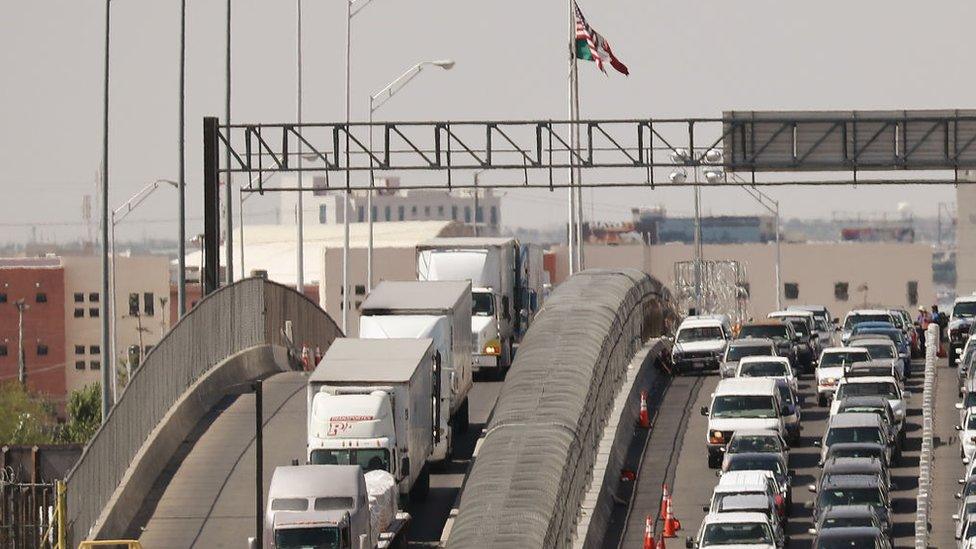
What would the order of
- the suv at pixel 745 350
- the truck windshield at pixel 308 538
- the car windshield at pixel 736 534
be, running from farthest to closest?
the suv at pixel 745 350, the car windshield at pixel 736 534, the truck windshield at pixel 308 538

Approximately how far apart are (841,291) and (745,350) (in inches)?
4743

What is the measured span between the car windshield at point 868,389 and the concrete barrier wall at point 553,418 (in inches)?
208

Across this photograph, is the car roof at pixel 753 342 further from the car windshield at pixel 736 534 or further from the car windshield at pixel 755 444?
the car windshield at pixel 736 534

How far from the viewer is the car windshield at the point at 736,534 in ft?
115

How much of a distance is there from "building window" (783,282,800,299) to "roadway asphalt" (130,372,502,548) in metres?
127

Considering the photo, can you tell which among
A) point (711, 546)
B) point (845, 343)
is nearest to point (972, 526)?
point (711, 546)

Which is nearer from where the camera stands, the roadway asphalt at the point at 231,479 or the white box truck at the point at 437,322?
the roadway asphalt at the point at 231,479

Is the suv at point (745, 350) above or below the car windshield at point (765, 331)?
below

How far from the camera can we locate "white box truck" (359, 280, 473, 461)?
43.7m

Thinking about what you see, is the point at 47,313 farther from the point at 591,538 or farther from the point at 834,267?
the point at 591,538

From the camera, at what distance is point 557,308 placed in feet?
181

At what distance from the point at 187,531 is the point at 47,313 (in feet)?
444

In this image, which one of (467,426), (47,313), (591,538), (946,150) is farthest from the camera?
(47,313)

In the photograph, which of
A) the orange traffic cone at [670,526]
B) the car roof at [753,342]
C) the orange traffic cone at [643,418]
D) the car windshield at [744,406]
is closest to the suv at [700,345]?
the car roof at [753,342]
